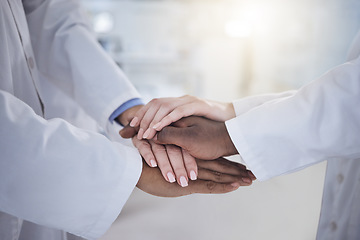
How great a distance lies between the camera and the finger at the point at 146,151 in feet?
2.17

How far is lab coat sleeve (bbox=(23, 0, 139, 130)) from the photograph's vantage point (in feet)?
3.13

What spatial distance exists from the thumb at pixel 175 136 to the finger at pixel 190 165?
3 centimetres

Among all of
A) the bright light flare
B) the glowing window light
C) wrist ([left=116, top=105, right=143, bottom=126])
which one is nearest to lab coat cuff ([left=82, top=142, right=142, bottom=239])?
wrist ([left=116, top=105, right=143, bottom=126])

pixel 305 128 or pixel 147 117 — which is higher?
pixel 305 128

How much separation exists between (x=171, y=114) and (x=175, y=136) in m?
0.09

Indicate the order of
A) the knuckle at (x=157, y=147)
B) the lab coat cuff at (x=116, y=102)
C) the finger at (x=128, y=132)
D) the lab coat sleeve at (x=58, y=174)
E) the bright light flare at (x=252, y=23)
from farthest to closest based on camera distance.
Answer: the bright light flare at (x=252, y=23) < the lab coat cuff at (x=116, y=102) < the finger at (x=128, y=132) < the knuckle at (x=157, y=147) < the lab coat sleeve at (x=58, y=174)

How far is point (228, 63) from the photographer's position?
15.5 feet

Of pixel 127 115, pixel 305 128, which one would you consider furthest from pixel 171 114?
pixel 305 128

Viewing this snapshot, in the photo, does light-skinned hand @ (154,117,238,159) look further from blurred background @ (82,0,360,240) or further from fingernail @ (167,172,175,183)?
blurred background @ (82,0,360,240)

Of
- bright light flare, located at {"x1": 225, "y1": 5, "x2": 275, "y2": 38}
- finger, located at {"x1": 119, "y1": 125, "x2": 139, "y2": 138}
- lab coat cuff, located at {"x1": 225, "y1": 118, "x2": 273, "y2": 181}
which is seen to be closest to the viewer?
lab coat cuff, located at {"x1": 225, "y1": 118, "x2": 273, "y2": 181}

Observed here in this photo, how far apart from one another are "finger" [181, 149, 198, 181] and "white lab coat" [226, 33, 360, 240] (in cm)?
13

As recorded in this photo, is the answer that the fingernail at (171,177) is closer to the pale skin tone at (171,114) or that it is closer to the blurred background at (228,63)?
the pale skin tone at (171,114)

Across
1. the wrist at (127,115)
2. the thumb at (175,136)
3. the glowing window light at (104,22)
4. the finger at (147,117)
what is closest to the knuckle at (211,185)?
the thumb at (175,136)

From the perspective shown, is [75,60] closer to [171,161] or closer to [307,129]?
[171,161]
